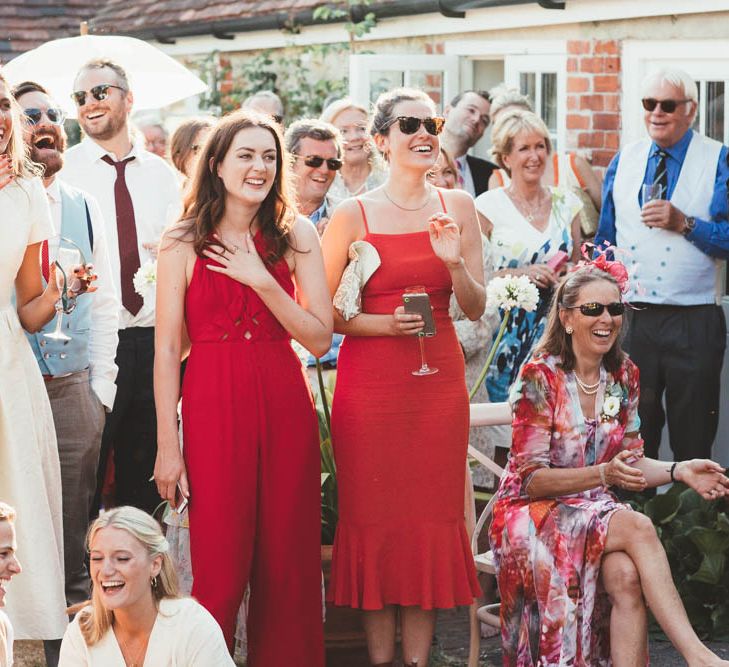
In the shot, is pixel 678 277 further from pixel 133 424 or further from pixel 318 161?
pixel 133 424

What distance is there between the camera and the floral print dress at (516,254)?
7.12m

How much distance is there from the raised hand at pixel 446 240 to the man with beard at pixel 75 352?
4.03ft

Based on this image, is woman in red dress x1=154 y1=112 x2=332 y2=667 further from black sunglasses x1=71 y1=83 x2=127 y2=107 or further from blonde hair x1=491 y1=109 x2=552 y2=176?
blonde hair x1=491 y1=109 x2=552 y2=176

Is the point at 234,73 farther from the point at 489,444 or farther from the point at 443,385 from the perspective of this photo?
the point at 443,385

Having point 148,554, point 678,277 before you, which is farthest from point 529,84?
point 148,554

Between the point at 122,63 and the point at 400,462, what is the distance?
3.66m

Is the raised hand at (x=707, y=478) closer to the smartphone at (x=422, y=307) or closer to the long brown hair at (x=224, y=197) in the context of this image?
the smartphone at (x=422, y=307)

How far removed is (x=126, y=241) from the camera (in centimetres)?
647

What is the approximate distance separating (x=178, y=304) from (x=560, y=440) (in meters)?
1.40

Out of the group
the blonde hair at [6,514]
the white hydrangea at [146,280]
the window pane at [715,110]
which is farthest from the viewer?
the window pane at [715,110]

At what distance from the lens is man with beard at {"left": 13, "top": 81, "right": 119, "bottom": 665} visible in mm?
5230

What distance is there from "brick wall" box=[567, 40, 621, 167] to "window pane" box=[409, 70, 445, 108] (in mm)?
1745

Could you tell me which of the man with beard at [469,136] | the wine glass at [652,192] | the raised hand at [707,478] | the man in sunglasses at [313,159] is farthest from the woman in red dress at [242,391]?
the man with beard at [469,136]

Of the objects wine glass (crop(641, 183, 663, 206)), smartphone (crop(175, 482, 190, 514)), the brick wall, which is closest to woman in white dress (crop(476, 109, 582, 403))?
wine glass (crop(641, 183, 663, 206))
